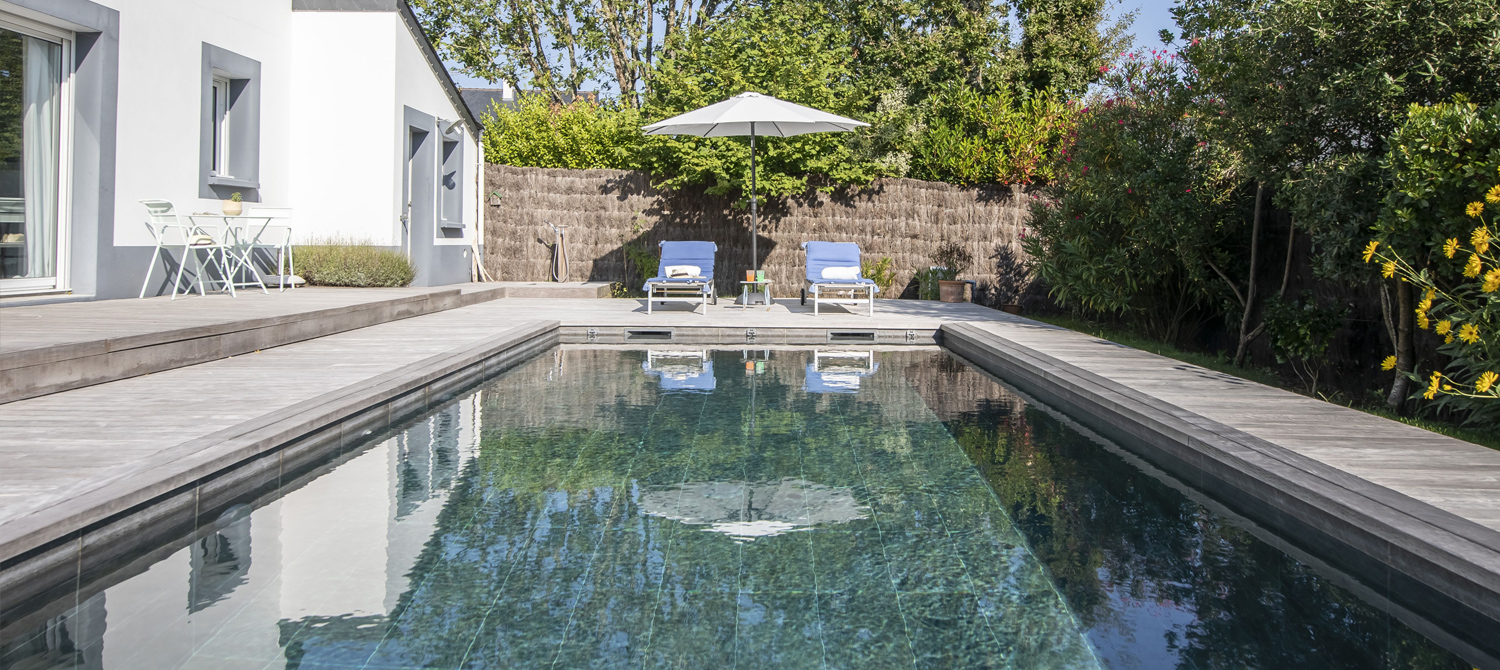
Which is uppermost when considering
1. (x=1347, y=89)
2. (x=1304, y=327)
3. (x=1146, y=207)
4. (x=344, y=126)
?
(x=344, y=126)

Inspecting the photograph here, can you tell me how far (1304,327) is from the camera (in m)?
6.57

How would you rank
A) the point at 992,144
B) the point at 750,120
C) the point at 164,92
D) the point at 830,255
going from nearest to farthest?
the point at 164,92, the point at 750,120, the point at 830,255, the point at 992,144

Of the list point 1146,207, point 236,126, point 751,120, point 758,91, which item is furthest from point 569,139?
point 1146,207

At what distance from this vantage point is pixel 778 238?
1528cm

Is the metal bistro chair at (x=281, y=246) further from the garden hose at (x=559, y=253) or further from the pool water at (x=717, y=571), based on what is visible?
the pool water at (x=717, y=571)

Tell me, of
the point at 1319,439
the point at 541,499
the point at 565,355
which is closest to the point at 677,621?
the point at 541,499

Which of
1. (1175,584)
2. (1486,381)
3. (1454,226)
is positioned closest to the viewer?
(1175,584)

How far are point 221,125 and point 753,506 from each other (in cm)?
924

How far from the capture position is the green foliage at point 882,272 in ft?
49.3

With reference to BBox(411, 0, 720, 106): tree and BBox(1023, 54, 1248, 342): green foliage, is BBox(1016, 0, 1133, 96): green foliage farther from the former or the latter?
BBox(1023, 54, 1248, 342): green foliage

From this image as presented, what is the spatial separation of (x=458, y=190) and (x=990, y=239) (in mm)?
7689

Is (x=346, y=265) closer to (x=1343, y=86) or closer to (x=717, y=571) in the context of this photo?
(x=717, y=571)

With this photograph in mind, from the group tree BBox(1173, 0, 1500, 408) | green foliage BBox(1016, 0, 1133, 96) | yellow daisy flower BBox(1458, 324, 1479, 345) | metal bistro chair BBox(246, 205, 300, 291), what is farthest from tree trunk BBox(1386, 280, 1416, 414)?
green foliage BBox(1016, 0, 1133, 96)

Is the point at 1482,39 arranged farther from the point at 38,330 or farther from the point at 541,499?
the point at 38,330
